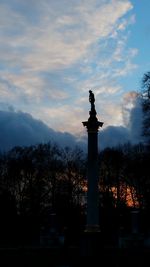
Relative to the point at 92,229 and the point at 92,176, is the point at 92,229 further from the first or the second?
the point at 92,176

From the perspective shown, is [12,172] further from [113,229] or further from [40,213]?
[113,229]

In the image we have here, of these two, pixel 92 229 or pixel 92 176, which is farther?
pixel 92 176

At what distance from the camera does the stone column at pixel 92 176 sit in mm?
28141

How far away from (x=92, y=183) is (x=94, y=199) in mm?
826

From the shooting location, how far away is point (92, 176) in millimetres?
28516

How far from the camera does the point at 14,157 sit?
75000 millimetres

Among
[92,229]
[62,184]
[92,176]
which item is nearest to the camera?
[92,229]

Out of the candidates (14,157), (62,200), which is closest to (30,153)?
(14,157)

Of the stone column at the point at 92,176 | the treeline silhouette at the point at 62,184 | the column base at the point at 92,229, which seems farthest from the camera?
the treeline silhouette at the point at 62,184

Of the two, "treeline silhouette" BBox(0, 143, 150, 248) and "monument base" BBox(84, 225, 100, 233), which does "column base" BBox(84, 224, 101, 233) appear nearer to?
"monument base" BBox(84, 225, 100, 233)

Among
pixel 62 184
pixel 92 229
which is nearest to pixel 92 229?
pixel 92 229

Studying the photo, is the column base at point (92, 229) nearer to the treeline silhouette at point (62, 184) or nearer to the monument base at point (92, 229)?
the monument base at point (92, 229)

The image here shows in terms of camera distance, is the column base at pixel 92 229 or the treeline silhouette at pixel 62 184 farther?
the treeline silhouette at pixel 62 184

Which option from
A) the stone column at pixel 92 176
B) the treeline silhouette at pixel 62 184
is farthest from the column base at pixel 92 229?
the treeline silhouette at pixel 62 184
